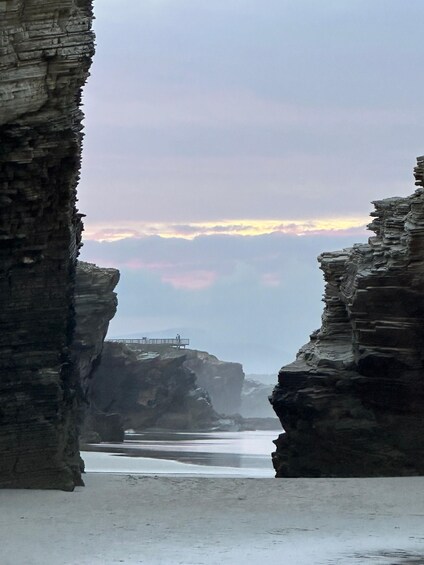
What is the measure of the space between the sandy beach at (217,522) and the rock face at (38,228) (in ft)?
4.31

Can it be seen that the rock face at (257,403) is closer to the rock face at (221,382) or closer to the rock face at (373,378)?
the rock face at (221,382)

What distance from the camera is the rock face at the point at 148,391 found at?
101125 millimetres

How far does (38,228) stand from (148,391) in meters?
75.2

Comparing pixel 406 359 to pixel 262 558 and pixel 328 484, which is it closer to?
pixel 328 484

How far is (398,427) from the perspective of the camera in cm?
3659

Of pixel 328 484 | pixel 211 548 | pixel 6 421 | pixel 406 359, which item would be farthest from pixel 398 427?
pixel 211 548

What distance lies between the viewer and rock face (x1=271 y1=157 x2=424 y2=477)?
36031 millimetres

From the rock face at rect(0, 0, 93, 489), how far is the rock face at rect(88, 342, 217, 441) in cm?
6433

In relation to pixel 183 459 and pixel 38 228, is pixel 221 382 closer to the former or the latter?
pixel 183 459

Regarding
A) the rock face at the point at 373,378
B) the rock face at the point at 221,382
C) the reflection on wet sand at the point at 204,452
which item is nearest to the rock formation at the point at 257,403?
the rock face at the point at 221,382

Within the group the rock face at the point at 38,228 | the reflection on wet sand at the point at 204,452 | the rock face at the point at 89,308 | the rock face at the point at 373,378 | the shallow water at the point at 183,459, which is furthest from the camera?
the rock face at the point at 89,308

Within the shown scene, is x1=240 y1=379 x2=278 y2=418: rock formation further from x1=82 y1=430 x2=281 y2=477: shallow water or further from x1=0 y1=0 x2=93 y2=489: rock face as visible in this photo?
x1=0 y1=0 x2=93 y2=489: rock face

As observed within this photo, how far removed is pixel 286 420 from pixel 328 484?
6829 mm

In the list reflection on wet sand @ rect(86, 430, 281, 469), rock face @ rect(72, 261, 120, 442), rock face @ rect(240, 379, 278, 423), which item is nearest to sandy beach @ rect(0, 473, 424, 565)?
reflection on wet sand @ rect(86, 430, 281, 469)
